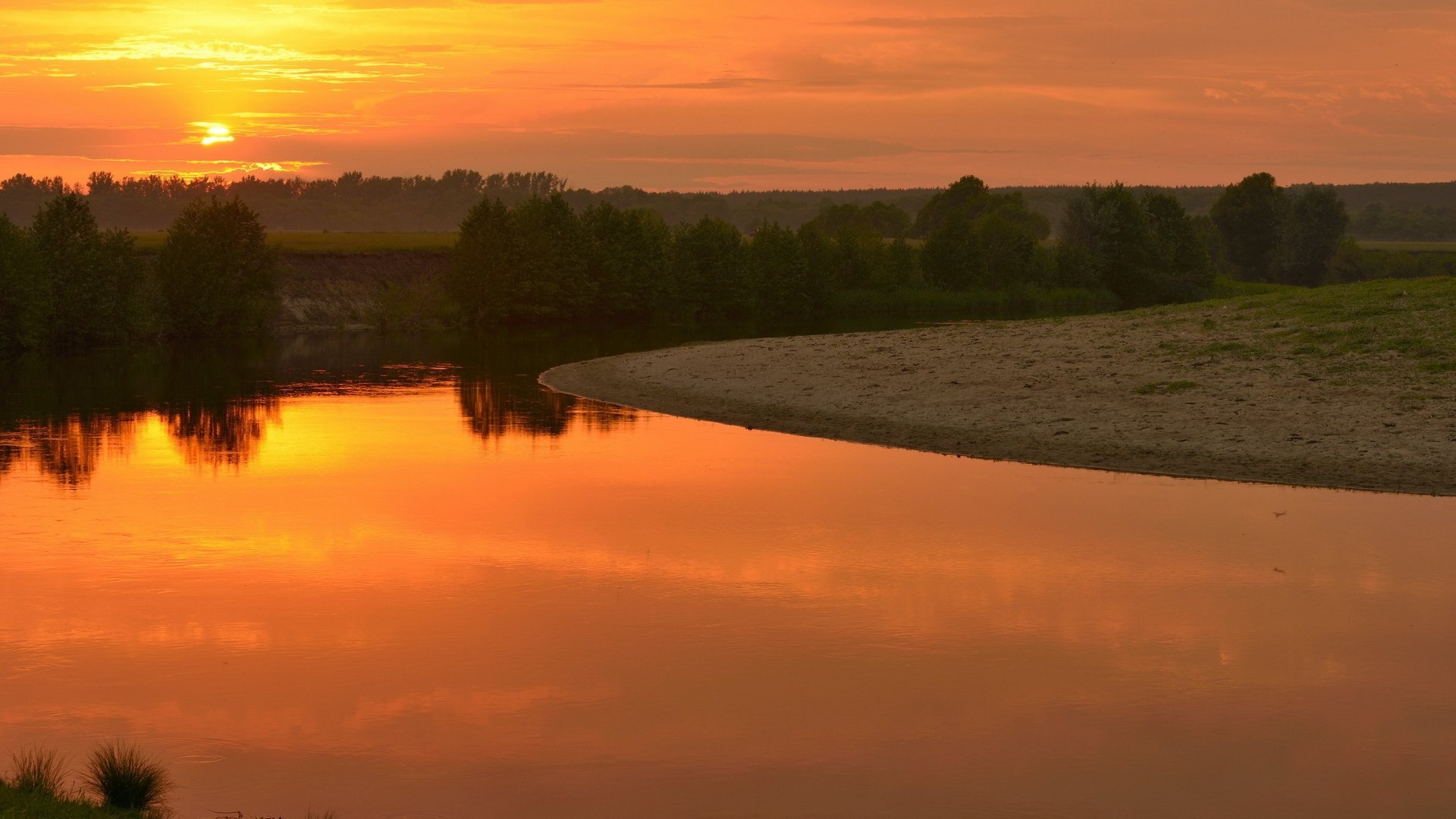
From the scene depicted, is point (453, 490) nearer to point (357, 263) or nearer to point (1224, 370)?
point (1224, 370)

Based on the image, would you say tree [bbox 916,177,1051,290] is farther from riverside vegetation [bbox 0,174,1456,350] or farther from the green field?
the green field

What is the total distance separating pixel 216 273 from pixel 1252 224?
5229 inches

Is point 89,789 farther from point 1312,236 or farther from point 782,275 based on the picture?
point 1312,236

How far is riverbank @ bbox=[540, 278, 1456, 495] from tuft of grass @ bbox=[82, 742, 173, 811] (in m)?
22.8

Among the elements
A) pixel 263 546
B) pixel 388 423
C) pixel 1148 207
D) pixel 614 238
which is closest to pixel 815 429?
pixel 388 423

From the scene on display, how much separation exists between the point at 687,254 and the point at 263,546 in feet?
303

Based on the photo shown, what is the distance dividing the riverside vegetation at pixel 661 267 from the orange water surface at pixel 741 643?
4984cm

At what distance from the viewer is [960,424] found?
3628 cm

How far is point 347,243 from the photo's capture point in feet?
402

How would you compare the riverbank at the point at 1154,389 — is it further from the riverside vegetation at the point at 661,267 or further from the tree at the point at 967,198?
the tree at the point at 967,198

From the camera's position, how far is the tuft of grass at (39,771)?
36.5ft

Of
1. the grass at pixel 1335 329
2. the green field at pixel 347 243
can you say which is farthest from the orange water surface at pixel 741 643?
the green field at pixel 347 243

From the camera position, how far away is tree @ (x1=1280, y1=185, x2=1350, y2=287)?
16375 cm

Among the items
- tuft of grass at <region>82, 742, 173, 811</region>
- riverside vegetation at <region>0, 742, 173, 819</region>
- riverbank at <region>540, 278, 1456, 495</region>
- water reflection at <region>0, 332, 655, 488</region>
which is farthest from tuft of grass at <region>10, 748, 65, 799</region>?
riverbank at <region>540, 278, 1456, 495</region>
